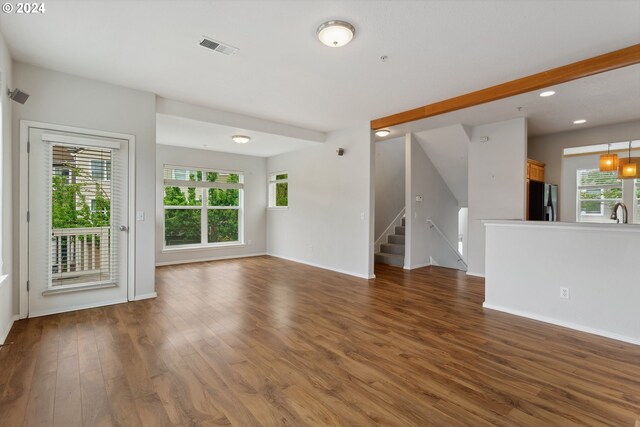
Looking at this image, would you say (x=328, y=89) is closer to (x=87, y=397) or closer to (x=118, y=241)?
(x=118, y=241)

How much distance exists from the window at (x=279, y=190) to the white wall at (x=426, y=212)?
297 cm

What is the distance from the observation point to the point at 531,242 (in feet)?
11.6

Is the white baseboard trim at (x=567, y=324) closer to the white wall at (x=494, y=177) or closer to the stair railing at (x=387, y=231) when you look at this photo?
the white wall at (x=494, y=177)

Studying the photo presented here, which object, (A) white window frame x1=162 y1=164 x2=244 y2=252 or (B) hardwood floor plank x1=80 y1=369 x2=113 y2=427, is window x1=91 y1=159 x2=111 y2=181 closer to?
(B) hardwood floor plank x1=80 y1=369 x2=113 y2=427

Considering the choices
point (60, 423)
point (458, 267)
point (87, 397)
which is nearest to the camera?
point (60, 423)

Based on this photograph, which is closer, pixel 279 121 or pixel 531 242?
Answer: pixel 531 242

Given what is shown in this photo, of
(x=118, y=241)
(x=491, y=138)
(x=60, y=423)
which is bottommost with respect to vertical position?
(x=60, y=423)

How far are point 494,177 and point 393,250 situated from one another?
2.65 meters

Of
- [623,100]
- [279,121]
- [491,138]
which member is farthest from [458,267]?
[279,121]

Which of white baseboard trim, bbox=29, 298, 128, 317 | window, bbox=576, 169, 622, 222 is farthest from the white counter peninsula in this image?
window, bbox=576, 169, 622, 222

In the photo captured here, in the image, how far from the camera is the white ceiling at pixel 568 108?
367 centimetres

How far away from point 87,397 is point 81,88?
3.44 m

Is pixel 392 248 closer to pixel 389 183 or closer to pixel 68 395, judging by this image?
pixel 389 183

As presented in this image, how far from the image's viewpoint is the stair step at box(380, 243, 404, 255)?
7014 mm
